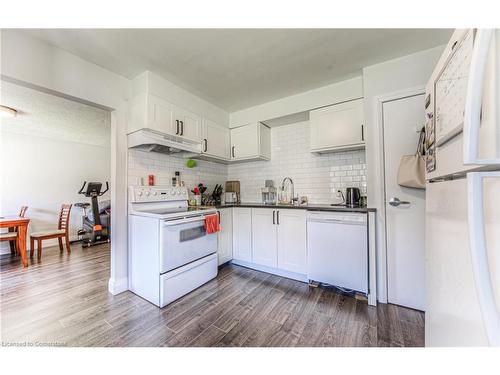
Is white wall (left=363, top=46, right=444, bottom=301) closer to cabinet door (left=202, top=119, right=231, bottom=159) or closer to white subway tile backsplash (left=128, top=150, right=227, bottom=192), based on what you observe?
cabinet door (left=202, top=119, right=231, bottom=159)

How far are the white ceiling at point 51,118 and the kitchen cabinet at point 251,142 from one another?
200cm

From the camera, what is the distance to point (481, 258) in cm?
49

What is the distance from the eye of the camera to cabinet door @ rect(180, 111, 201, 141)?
246 centimetres

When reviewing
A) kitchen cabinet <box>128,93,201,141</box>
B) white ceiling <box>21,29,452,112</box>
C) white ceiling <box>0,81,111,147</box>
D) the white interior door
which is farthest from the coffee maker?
white ceiling <box>0,81,111,147</box>

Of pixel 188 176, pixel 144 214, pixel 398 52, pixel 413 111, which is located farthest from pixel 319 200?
pixel 144 214

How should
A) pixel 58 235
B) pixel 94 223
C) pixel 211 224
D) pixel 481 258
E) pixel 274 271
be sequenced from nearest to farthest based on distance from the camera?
pixel 481 258 → pixel 211 224 → pixel 274 271 → pixel 58 235 → pixel 94 223

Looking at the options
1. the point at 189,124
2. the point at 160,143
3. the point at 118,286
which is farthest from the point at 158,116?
the point at 118,286

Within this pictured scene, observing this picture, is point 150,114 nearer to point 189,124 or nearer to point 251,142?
point 189,124

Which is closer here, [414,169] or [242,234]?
[414,169]

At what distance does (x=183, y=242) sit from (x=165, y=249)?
20 centimetres

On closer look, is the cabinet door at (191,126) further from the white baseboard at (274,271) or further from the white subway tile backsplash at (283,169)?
the white baseboard at (274,271)

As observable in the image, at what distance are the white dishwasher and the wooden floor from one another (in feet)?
0.61

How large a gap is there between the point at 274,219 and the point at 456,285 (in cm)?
182
